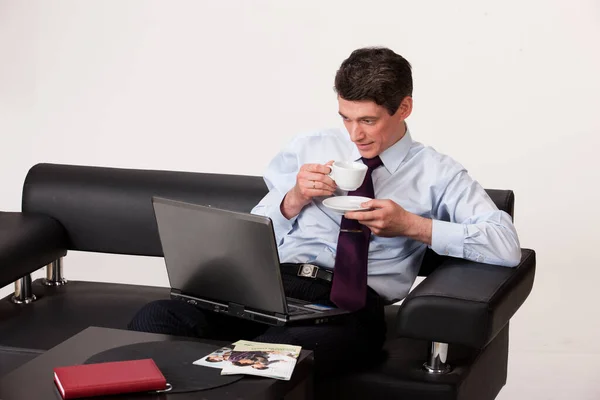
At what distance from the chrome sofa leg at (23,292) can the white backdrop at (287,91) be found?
1.57m

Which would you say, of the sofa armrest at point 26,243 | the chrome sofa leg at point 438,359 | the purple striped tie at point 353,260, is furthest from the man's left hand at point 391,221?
the sofa armrest at point 26,243

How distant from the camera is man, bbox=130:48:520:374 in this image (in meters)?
3.00

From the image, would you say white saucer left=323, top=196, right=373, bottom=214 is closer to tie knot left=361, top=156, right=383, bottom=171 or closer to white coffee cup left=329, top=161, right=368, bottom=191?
white coffee cup left=329, top=161, right=368, bottom=191

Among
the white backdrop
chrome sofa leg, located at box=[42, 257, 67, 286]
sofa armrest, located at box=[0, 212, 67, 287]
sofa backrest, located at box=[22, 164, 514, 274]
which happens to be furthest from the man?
the white backdrop

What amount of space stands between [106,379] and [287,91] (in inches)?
130

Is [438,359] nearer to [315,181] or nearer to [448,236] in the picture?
[448,236]

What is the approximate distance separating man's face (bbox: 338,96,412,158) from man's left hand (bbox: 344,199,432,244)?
223mm

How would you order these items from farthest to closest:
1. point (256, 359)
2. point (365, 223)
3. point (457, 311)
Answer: point (365, 223)
point (457, 311)
point (256, 359)

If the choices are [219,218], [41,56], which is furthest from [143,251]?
[41,56]

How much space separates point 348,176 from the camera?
296cm

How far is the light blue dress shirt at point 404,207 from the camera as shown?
120 inches

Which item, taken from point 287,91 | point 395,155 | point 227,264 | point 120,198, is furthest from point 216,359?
point 287,91

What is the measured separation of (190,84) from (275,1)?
61 cm

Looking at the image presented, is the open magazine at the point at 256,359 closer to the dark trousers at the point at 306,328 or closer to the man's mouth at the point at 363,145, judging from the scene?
the dark trousers at the point at 306,328
